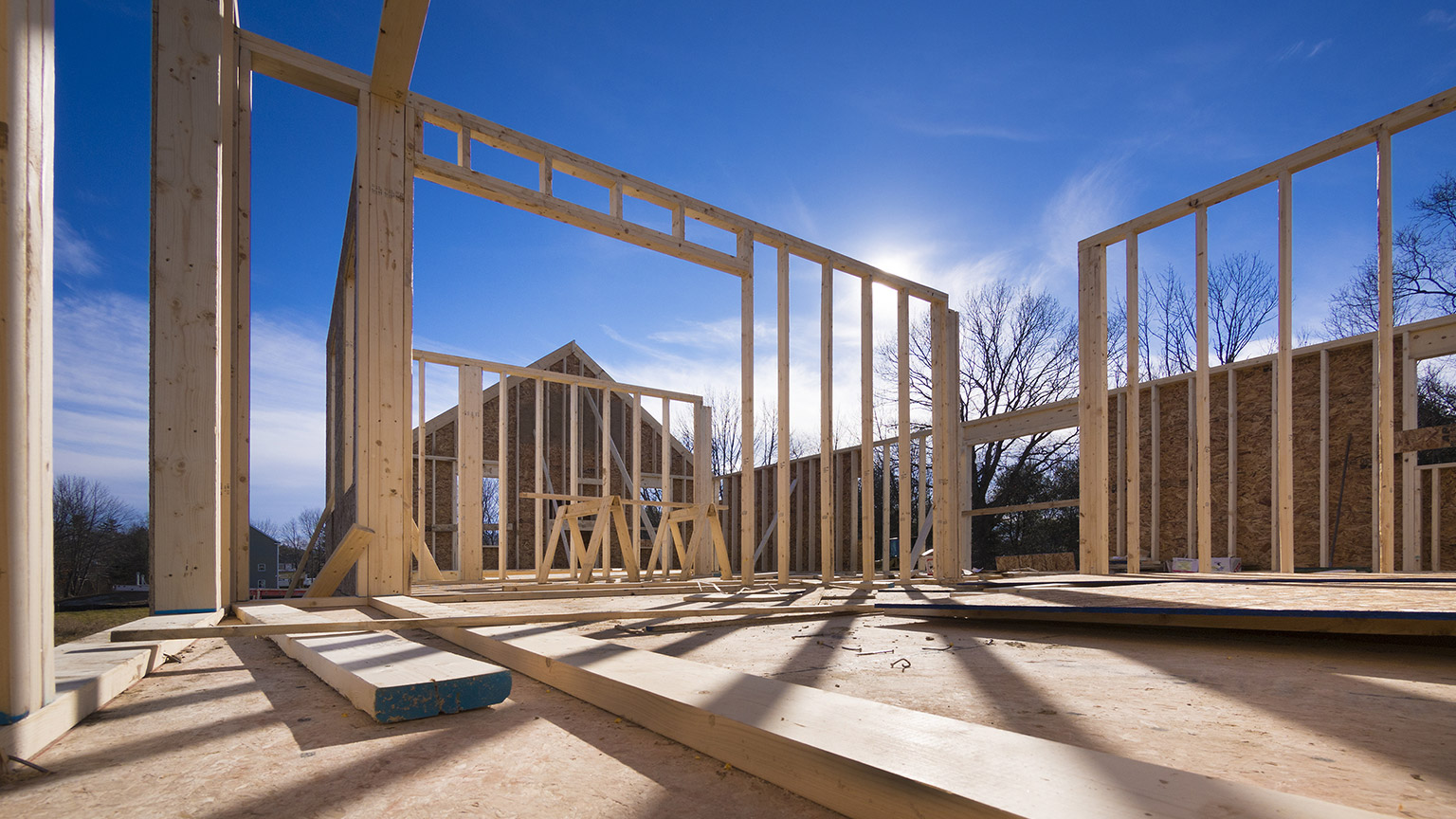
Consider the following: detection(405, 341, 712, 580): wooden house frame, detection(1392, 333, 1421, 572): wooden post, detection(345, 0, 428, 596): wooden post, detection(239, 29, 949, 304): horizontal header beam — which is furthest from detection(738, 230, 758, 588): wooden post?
detection(1392, 333, 1421, 572): wooden post

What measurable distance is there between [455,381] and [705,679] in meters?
8.67

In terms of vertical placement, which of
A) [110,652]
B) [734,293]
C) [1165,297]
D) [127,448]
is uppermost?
[1165,297]

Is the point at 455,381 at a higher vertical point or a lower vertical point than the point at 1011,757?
higher

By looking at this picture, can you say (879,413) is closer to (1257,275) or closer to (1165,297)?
(1165,297)

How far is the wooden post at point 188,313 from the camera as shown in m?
3.11

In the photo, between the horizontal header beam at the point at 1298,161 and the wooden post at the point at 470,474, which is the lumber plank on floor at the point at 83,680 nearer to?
the wooden post at the point at 470,474

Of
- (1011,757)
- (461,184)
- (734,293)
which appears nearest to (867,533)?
(734,293)

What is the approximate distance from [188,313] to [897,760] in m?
3.77

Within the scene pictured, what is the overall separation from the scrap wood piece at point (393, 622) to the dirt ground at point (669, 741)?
126 millimetres

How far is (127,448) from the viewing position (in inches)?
129

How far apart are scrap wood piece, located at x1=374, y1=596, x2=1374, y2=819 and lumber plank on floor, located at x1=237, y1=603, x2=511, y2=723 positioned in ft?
0.80

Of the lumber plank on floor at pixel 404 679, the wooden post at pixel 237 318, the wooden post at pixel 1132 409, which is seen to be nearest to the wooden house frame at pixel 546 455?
the wooden post at pixel 1132 409

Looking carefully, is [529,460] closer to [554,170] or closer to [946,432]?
[946,432]

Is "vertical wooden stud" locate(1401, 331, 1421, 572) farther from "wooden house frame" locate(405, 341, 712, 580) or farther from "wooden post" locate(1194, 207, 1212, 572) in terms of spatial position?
"wooden house frame" locate(405, 341, 712, 580)
